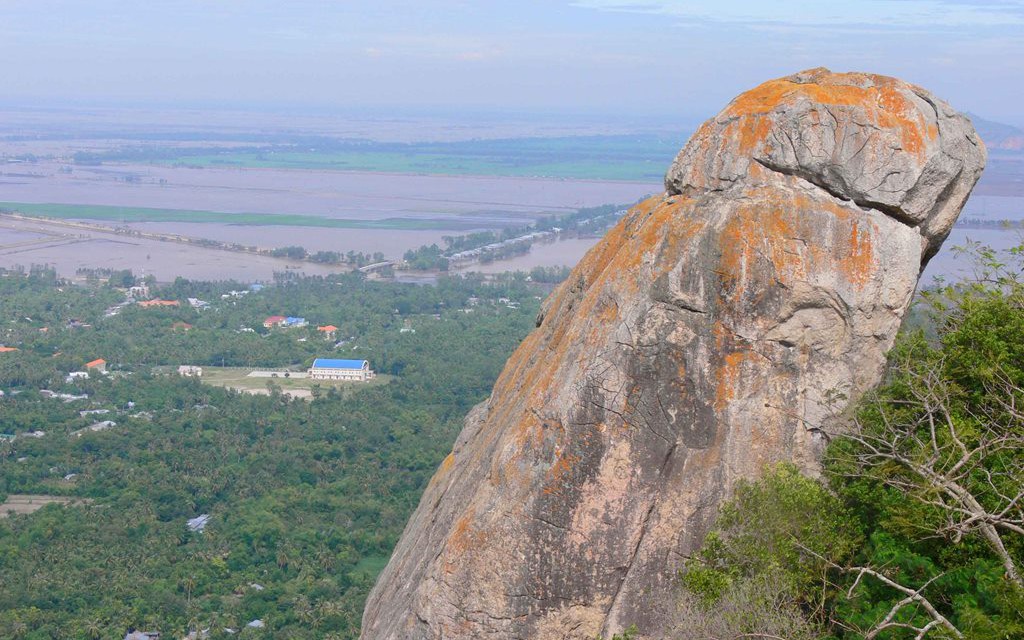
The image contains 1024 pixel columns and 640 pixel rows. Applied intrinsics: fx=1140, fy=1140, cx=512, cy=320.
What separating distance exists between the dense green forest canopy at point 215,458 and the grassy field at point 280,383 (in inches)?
39.8

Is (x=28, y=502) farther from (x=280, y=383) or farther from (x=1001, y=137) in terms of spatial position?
(x=1001, y=137)

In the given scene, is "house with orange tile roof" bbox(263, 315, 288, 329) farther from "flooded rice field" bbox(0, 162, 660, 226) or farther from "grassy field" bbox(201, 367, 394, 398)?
"flooded rice field" bbox(0, 162, 660, 226)

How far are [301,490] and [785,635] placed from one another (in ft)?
99.1

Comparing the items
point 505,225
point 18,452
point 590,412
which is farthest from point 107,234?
point 590,412

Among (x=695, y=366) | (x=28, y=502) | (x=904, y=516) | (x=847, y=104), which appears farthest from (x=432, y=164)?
(x=904, y=516)

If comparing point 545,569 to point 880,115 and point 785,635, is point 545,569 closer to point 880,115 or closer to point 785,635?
point 785,635

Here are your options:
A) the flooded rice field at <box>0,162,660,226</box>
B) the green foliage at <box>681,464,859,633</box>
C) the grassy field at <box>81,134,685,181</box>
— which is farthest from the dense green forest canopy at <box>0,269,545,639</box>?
the grassy field at <box>81,134,685,181</box>

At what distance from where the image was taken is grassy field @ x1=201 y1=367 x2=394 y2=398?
51.2 metres

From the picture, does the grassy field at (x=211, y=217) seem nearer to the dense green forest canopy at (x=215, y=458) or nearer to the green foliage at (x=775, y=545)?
the dense green forest canopy at (x=215, y=458)

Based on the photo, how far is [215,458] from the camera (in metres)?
39.6

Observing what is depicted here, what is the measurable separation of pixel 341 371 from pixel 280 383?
3.15 metres

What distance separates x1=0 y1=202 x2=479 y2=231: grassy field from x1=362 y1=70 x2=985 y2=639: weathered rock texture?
100m

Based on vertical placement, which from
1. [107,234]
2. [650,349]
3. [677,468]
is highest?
[650,349]

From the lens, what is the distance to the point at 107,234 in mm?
103312
